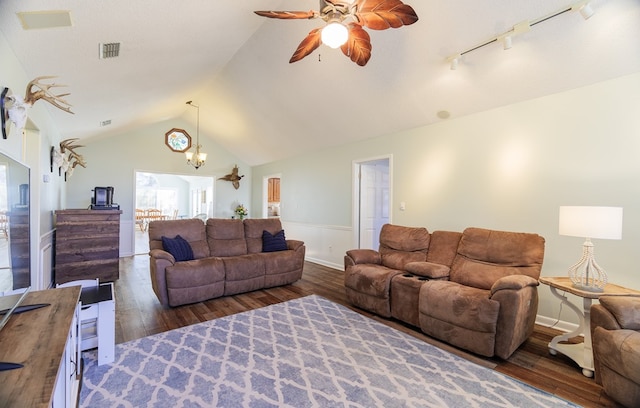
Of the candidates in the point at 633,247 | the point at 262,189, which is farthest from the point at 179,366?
the point at 262,189

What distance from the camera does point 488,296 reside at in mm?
2332

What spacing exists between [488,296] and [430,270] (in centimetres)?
64

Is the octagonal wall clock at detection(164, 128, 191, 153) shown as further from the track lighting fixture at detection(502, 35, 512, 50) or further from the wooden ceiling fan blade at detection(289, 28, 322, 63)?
the track lighting fixture at detection(502, 35, 512, 50)

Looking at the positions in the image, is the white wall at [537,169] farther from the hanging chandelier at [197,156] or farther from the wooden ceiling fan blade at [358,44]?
the hanging chandelier at [197,156]

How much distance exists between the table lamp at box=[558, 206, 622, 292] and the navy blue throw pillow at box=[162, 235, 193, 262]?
4.02m

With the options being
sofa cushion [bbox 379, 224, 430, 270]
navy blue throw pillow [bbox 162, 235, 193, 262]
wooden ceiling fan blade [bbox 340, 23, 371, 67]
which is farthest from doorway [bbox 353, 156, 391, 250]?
navy blue throw pillow [bbox 162, 235, 193, 262]

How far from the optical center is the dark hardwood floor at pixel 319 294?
77.2 inches

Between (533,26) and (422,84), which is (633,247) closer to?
(533,26)

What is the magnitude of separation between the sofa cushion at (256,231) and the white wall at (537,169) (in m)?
2.04

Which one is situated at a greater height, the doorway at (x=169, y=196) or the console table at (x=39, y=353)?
the doorway at (x=169, y=196)

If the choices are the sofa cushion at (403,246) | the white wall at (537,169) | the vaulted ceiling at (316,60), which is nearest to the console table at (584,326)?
the white wall at (537,169)

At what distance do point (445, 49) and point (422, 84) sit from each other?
1.73 ft

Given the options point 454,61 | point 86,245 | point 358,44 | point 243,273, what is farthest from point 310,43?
point 86,245

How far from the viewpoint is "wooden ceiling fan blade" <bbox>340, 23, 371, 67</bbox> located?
1.98 m
